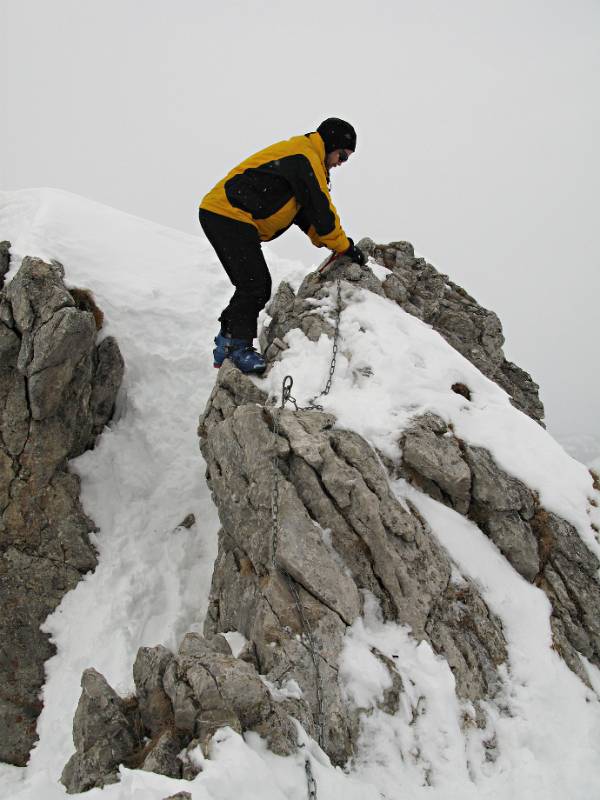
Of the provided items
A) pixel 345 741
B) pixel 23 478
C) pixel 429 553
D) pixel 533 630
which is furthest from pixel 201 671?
pixel 23 478

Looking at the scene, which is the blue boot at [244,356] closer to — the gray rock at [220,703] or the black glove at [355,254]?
the black glove at [355,254]

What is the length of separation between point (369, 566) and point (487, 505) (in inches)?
89.9

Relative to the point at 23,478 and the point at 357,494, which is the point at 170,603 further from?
the point at 357,494

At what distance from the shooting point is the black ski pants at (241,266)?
916cm

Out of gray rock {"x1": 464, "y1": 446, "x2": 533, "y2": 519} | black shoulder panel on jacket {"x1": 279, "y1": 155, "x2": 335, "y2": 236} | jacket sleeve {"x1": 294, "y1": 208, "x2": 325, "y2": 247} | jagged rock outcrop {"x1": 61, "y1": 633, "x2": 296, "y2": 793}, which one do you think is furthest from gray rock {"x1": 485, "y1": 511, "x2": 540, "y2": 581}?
jacket sleeve {"x1": 294, "y1": 208, "x2": 325, "y2": 247}

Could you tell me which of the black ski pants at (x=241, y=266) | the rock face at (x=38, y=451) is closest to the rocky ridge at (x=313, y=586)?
the black ski pants at (x=241, y=266)

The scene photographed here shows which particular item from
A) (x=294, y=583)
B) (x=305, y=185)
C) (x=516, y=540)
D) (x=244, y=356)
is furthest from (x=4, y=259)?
(x=516, y=540)

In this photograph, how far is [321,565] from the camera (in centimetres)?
639

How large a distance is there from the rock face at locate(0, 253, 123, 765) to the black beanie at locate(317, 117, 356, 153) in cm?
A: 548

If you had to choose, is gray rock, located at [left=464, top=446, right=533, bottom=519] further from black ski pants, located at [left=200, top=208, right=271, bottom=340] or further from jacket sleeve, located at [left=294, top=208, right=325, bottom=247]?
jacket sleeve, located at [left=294, top=208, right=325, bottom=247]

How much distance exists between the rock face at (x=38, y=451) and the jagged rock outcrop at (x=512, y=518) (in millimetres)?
6386

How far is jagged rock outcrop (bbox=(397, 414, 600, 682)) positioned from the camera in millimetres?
7496

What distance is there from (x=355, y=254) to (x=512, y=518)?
585cm

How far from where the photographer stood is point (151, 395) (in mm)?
12117
